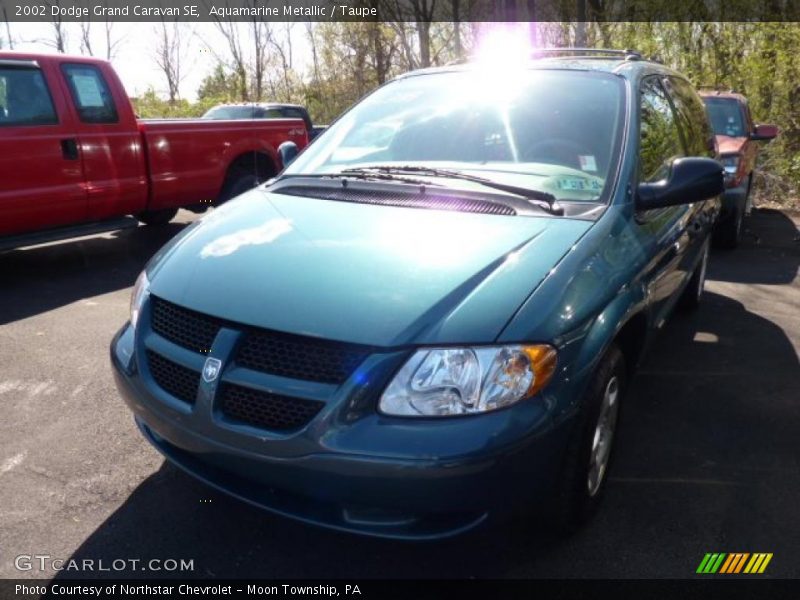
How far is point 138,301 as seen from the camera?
9.21 ft

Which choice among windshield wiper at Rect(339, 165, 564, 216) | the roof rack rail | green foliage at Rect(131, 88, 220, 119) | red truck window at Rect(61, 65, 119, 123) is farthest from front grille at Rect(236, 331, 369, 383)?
green foliage at Rect(131, 88, 220, 119)

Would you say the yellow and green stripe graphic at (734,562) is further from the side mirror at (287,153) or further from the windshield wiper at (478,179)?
the side mirror at (287,153)

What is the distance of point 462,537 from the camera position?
2.19 m

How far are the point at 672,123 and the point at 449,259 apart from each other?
232 cm

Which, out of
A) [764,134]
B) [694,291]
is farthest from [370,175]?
[764,134]

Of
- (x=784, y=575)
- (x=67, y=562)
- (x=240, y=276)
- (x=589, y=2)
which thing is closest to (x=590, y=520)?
(x=784, y=575)

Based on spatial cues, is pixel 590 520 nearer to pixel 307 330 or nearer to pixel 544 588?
pixel 544 588

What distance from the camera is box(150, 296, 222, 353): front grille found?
94.8 inches

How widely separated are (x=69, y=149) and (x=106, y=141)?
414 millimetres

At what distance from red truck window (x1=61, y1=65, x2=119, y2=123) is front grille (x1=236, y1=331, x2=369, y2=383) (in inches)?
213

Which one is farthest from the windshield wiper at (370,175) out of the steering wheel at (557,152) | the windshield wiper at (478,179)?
the steering wheel at (557,152)

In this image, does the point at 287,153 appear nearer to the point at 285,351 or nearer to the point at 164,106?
the point at 285,351

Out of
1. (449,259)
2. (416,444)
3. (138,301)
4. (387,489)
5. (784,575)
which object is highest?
(449,259)

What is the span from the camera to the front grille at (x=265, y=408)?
218cm
